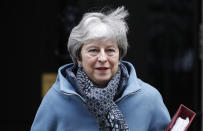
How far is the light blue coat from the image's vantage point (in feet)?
10.6

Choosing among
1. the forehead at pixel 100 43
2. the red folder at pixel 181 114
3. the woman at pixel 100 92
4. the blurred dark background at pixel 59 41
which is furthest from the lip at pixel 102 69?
the blurred dark background at pixel 59 41

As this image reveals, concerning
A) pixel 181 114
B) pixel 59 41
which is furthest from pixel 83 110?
pixel 59 41

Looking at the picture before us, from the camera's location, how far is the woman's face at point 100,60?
312cm

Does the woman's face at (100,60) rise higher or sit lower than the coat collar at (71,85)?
higher

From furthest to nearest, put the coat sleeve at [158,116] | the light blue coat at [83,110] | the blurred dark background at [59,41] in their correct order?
the blurred dark background at [59,41]
the coat sleeve at [158,116]
the light blue coat at [83,110]

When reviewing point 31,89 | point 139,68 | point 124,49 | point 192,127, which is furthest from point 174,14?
point 124,49

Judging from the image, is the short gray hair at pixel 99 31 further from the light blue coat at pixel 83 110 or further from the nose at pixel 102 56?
the light blue coat at pixel 83 110

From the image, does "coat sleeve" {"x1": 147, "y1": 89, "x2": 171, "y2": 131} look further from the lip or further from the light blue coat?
the lip

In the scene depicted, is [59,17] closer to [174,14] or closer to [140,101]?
[174,14]

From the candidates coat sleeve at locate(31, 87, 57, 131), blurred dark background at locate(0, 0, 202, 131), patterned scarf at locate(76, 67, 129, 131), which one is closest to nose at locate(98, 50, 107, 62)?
patterned scarf at locate(76, 67, 129, 131)

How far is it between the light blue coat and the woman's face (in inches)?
6.3

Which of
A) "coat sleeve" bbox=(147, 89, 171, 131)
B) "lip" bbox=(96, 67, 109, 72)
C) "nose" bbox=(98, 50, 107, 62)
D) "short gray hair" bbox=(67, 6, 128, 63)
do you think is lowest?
"coat sleeve" bbox=(147, 89, 171, 131)

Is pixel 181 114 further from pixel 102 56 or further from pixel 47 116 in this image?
pixel 47 116

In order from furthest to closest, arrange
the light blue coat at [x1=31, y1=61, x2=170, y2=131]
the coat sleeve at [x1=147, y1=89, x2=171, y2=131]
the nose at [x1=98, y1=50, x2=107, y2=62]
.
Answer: the coat sleeve at [x1=147, y1=89, x2=171, y2=131], the light blue coat at [x1=31, y1=61, x2=170, y2=131], the nose at [x1=98, y1=50, x2=107, y2=62]
